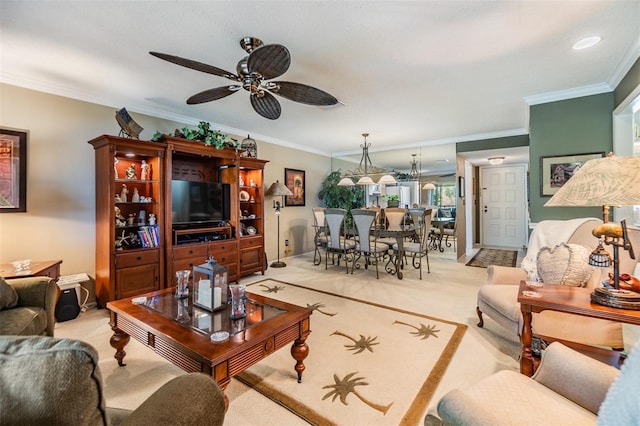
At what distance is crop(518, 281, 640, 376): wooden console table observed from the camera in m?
1.49

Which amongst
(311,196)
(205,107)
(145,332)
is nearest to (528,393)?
(145,332)

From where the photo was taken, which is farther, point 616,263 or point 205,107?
point 205,107

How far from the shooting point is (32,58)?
8.31 ft

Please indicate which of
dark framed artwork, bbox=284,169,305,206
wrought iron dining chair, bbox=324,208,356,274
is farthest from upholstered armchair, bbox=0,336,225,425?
dark framed artwork, bbox=284,169,305,206

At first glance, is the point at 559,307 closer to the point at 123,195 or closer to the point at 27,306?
the point at 27,306

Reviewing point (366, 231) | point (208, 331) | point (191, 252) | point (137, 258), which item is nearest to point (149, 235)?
point (137, 258)

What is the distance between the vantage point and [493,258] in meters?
5.96

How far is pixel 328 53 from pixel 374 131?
9.26 ft

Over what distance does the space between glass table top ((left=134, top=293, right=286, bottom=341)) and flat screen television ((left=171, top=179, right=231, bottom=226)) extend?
176 centimetres

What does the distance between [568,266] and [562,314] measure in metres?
0.40

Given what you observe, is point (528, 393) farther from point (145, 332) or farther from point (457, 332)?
point (145, 332)

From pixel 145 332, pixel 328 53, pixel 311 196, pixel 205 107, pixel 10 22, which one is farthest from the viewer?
pixel 311 196

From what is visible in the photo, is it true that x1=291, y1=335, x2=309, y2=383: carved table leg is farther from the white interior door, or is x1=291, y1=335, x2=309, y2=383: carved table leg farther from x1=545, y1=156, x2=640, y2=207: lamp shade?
the white interior door

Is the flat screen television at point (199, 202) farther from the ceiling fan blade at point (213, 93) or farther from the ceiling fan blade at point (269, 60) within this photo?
the ceiling fan blade at point (269, 60)
